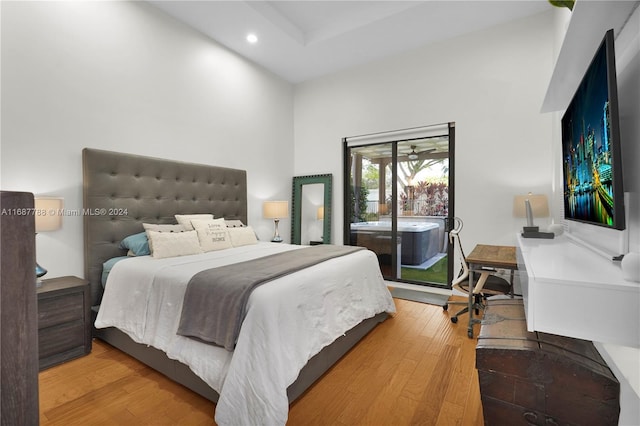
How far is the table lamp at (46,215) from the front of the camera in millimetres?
2191

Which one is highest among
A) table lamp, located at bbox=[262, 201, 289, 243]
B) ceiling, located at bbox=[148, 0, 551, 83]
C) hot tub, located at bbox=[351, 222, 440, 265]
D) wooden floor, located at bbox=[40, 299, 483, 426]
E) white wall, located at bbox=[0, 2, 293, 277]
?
ceiling, located at bbox=[148, 0, 551, 83]

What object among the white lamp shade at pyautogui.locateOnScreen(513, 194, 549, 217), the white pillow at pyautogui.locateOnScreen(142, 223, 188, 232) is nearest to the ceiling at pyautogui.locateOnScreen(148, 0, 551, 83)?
the white lamp shade at pyautogui.locateOnScreen(513, 194, 549, 217)

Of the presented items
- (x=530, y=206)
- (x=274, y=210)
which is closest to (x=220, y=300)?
(x=274, y=210)

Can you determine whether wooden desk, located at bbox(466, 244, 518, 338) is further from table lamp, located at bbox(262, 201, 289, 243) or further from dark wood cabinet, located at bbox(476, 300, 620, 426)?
table lamp, located at bbox(262, 201, 289, 243)

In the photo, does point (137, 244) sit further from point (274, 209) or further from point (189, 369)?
point (274, 209)

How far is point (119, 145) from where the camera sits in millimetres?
2914

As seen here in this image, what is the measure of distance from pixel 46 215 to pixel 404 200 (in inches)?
151

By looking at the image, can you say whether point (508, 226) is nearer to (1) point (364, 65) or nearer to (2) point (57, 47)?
(1) point (364, 65)

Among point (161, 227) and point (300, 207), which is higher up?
point (300, 207)

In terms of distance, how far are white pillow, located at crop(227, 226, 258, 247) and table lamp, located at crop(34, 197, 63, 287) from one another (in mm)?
1435

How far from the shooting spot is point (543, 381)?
131 centimetres

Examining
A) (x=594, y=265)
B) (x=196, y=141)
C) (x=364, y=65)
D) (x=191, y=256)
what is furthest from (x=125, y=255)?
(x=364, y=65)

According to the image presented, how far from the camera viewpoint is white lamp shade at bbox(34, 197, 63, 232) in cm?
219

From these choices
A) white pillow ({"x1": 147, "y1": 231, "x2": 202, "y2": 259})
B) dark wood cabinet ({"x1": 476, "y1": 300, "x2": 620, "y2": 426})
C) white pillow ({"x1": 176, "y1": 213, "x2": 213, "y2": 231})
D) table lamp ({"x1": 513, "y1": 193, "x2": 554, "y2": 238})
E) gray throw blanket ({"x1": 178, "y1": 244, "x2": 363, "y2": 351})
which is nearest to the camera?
dark wood cabinet ({"x1": 476, "y1": 300, "x2": 620, "y2": 426})
